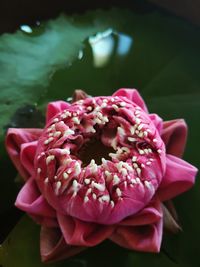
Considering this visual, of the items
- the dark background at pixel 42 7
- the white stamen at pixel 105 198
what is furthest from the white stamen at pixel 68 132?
the dark background at pixel 42 7

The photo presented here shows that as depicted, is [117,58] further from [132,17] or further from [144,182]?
[144,182]

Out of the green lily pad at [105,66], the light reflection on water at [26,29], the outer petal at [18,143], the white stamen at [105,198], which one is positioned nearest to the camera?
the white stamen at [105,198]

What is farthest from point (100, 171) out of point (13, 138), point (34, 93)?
point (34, 93)

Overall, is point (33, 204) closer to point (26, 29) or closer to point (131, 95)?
point (131, 95)

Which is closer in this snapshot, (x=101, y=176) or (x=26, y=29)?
(x=101, y=176)

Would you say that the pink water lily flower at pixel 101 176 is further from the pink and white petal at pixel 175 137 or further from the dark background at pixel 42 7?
the dark background at pixel 42 7

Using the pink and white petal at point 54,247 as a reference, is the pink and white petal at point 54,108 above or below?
above

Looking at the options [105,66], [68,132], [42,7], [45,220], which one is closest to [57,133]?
[68,132]
